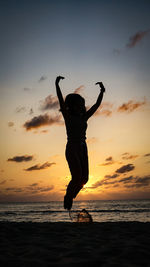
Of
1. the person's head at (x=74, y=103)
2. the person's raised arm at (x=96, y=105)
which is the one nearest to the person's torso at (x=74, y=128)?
the person's head at (x=74, y=103)

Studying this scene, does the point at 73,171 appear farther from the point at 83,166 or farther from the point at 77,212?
the point at 77,212

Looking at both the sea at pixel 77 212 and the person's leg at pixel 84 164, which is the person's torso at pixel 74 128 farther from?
the sea at pixel 77 212

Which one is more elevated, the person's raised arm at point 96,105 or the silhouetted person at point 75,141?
the person's raised arm at point 96,105

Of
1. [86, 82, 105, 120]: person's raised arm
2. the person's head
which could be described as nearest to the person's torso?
the person's head

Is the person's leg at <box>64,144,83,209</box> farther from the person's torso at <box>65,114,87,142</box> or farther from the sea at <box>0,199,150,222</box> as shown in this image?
the sea at <box>0,199,150,222</box>

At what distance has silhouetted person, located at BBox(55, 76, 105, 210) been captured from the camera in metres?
5.17

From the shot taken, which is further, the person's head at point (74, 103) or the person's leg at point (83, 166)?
the person's head at point (74, 103)
